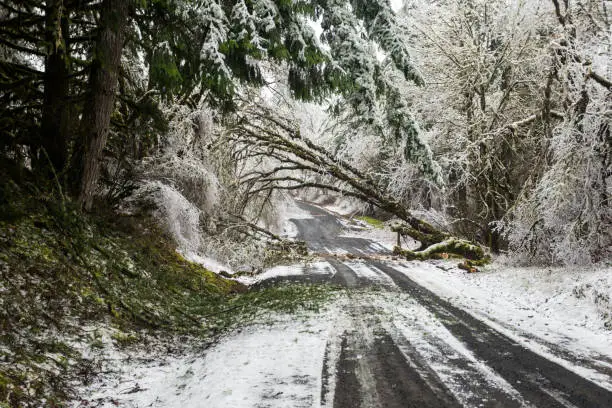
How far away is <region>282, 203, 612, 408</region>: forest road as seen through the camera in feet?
13.7

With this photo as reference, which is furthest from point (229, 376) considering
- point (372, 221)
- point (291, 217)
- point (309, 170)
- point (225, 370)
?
point (291, 217)

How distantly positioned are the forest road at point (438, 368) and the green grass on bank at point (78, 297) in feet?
6.19

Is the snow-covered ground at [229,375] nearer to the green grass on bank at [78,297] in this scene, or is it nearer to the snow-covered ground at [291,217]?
the green grass on bank at [78,297]

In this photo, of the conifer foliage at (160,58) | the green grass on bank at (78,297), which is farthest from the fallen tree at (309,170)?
the conifer foliage at (160,58)

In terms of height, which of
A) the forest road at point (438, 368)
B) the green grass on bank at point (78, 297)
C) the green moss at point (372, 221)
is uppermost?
the green moss at point (372, 221)

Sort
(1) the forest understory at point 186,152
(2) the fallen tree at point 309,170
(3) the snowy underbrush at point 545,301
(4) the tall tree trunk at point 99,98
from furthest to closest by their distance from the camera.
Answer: (2) the fallen tree at point 309,170
(4) the tall tree trunk at point 99,98
(3) the snowy underbrush at point 545,301
(1) the forest understory at point 186,152

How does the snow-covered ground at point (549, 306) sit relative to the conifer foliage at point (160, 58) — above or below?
below

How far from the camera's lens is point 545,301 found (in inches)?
320

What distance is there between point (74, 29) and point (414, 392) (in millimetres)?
8630

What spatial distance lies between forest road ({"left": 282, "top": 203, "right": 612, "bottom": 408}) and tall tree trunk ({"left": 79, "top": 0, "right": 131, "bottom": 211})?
4.63 metres

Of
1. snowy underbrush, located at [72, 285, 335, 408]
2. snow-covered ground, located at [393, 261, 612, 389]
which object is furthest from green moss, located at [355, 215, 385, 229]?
snowy underbrush, located at [72, 285, 335, 408]

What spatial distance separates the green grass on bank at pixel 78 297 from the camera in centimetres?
416

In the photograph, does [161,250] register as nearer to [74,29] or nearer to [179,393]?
[74,29]

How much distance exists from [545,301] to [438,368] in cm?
Answer: 434
